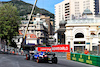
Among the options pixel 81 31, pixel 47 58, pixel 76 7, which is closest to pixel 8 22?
pixel 81 31

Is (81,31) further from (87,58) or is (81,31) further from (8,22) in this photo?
(87,58)

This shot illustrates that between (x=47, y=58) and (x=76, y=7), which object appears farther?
(x=76, y=7)

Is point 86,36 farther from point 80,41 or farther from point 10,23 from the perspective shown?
point 10,23

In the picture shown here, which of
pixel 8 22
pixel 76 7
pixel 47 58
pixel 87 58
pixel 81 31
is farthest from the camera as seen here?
pixel 76 7

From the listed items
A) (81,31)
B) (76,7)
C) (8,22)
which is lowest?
(81,31)

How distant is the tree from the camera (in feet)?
182

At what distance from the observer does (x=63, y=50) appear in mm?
33844

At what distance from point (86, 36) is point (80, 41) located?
2.54 metres

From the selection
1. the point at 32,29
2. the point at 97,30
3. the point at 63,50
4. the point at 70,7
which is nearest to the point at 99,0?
the point at 70,7

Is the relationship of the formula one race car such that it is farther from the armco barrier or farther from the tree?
the tree

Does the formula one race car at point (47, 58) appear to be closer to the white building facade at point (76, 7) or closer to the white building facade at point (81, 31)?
the white building facade at point (81, 31)

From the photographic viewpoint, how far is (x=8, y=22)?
55.8 m

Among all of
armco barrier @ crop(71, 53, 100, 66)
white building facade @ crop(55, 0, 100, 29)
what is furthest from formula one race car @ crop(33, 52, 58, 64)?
white building facade @ crop(55, 0, 100, 29)

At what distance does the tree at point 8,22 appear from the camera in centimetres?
5550
